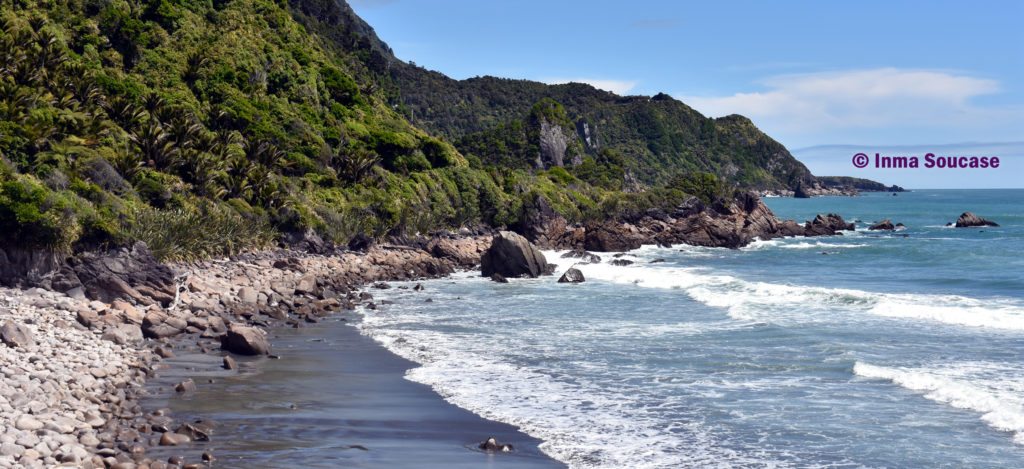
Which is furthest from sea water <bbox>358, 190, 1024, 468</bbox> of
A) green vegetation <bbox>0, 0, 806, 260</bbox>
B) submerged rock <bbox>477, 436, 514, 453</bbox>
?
A: green vegetation <bbox>0, 0, 806, 260</bbox>

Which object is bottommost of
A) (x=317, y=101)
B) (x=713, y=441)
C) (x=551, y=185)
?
A: (x=713, y=441)

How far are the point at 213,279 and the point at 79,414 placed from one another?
2081 centimetres

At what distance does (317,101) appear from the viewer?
87125 mm

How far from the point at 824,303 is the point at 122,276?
29986mm

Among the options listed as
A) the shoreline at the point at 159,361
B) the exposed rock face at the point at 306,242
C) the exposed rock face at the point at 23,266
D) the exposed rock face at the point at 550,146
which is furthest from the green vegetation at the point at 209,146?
the exposed rock face at the point at 550,146

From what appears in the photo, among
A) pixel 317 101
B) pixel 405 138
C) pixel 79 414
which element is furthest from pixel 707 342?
pixel 317 101

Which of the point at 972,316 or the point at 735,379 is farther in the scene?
the point at 972,316

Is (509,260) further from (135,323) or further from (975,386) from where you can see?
(975,386)

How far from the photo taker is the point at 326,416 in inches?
747

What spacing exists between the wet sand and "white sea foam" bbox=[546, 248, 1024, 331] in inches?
733

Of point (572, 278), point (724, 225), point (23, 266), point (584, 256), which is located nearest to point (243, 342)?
point (23, 266)

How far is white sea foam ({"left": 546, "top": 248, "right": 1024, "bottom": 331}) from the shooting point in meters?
35.6

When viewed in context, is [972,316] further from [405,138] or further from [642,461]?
[405,138]

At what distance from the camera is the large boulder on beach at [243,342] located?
25609 mm
